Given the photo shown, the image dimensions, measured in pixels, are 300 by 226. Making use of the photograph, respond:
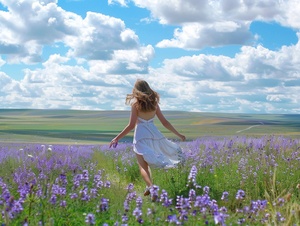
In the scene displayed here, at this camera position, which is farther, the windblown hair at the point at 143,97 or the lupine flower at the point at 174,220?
the windblown hair at the point at 143,97

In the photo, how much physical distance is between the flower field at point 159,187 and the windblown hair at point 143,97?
1.17m

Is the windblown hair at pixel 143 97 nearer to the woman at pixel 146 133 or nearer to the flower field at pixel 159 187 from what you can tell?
the woman at pixel 146 133

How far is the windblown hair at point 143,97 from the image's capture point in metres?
7.74

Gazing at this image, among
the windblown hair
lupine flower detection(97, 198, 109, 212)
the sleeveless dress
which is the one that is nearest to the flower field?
lupine flower detection(97, 198, 109, 212)

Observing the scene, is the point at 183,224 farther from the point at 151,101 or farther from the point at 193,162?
the point at 193,162

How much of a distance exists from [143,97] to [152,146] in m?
0.85

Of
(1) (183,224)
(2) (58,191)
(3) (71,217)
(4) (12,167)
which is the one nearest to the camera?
(1) (183,224)

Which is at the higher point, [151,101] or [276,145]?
[151,101]

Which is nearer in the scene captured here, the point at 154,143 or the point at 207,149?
the point at 154,143

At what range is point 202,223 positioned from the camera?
420cm

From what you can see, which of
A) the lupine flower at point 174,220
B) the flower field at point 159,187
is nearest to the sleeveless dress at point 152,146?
the flower field at point 159,187

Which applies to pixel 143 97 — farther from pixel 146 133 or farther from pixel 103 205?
pixel 103 205

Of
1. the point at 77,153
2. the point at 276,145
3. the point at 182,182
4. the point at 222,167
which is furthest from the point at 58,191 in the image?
the point at 276,145

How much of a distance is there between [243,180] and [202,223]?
11.6 ft
